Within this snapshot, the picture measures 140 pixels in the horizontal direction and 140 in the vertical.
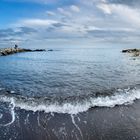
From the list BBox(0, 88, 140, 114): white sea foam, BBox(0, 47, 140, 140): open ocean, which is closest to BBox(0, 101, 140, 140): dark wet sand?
BBox(0, 47, 140, 140): open ocean

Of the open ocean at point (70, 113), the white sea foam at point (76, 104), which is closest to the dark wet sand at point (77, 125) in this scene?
the open ocean at point (70, 113)

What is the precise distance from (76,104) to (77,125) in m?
A: 4.16

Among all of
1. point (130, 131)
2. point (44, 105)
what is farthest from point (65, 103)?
point (130, 131)

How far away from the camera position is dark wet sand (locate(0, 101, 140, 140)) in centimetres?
1234

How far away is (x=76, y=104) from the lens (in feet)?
58.7

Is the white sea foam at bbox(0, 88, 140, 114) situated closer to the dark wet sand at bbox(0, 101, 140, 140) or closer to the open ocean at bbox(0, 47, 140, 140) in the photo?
the open ocean at bbox(0, 47, 140, 140)

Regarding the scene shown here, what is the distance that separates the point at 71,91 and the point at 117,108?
6900mm

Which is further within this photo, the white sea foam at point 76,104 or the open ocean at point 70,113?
the white sea foam at point 76,104

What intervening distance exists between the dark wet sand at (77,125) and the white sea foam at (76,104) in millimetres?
930

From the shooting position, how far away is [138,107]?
17094mm

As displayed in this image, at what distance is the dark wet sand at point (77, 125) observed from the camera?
1234cm

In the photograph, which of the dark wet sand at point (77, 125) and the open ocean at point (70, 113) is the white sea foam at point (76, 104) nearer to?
the open ocean at point (70, 113)

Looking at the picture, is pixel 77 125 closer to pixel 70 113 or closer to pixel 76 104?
pixel 70 113

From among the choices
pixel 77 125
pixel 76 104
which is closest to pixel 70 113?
pixel 76 104
